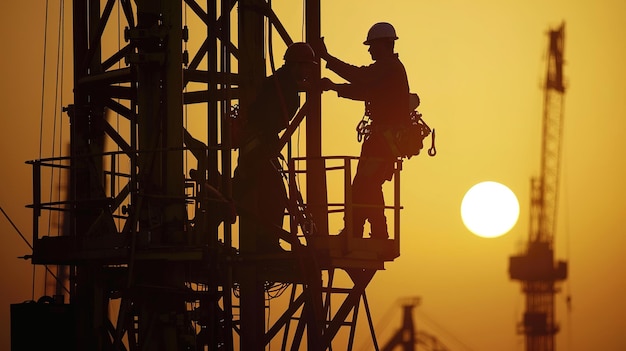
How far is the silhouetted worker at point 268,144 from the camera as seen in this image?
22.4 meters

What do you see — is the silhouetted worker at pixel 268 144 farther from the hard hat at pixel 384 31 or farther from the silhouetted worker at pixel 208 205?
the hard hat at pixel 384 31

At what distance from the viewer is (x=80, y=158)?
24141 millimetres

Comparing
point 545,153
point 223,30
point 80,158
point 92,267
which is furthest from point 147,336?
point 545,153

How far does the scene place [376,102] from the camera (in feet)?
77.1

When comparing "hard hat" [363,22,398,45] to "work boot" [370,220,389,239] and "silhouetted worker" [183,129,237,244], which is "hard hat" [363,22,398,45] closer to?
"work boot" [370,220,389,239]

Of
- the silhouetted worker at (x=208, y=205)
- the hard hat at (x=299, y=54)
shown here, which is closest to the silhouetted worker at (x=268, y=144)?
the hard hat at (x=299, y=54)

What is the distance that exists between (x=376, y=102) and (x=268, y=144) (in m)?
2.08

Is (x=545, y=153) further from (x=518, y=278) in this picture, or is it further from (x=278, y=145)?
(x=278, y=145)

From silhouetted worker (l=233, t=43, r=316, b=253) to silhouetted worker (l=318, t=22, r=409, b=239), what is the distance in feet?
3.51

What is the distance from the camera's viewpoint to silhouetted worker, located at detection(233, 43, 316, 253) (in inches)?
883

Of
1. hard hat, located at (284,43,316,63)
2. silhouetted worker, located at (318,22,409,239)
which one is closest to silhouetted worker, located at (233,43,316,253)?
hard hat, located at (284,43,316,63)

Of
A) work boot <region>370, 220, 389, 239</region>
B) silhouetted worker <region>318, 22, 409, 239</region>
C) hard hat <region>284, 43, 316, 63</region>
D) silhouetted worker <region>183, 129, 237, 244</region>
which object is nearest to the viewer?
silhouetted worker <region>183, 129, 237, 244</region>

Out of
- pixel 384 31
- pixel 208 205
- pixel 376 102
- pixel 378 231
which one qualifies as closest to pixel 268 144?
pixel 208 205

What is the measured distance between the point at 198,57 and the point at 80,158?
3.21 m
